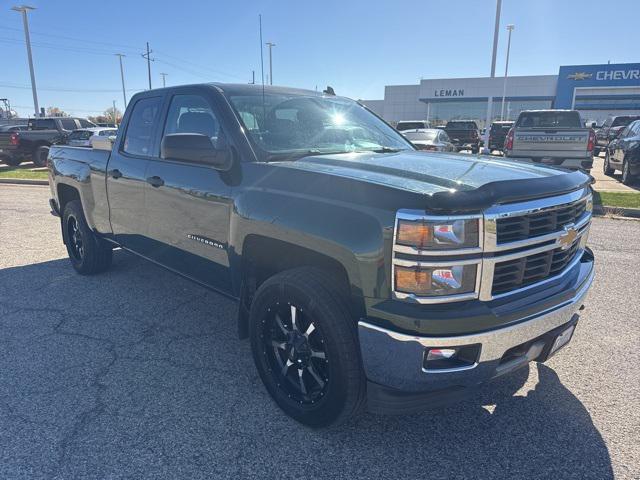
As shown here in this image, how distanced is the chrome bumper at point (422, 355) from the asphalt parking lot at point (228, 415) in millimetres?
365

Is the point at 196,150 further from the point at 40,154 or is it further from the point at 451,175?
the point at 40,154

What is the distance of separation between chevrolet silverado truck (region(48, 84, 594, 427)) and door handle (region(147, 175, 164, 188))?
44mm

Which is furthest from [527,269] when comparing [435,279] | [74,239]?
[74,239]

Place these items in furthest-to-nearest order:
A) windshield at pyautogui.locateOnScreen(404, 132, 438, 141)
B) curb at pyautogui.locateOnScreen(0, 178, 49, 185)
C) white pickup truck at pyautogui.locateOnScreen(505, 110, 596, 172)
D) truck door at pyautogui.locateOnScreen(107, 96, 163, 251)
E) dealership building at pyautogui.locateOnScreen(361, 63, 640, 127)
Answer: dealership building at pyautogui.locateOnScreen(361, 63, 640, 127)
curb at pyautogui.locateOnScreen(0, 178, 49, 185)
windshield at pyautogui.locateOnScreen(404, 132, 438, 141)
white pickup truck at pyautogui.locateOnScreen(505, 110, 596, 172)
truck door at pyautogui.locateOnScreen(107, 96, 163, 251)

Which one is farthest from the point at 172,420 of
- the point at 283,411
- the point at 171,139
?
the point at 171,139

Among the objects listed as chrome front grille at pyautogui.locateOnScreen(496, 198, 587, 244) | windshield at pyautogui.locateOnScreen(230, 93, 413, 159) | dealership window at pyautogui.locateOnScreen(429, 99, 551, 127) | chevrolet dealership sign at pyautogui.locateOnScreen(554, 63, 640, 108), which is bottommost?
chrome front grille at pyautogui.locateOnScreen(496, 198, 587, 244)

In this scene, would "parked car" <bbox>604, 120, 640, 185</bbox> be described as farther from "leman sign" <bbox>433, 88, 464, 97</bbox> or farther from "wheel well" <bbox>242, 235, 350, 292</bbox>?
"leman sign" <bbox>433, 88, 464, 97</bbox>

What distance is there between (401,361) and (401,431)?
78cm

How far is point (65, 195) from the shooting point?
5539 mm

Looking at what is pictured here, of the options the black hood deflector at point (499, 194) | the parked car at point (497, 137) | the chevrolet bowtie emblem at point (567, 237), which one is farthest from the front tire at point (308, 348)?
the parked car at point (497, 137)

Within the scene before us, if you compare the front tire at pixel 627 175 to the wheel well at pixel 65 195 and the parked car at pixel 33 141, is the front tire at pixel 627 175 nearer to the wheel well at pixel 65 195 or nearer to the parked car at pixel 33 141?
the wheel well at pixel 65 195

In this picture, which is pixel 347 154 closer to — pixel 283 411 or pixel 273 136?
pixel 273 136

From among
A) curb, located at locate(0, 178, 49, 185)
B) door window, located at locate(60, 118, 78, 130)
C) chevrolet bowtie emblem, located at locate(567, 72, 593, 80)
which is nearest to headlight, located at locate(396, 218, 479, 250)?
curb, located at locate(0, 178, 49, 185)

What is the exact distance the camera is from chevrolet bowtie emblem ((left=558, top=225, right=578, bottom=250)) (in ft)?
7.98
